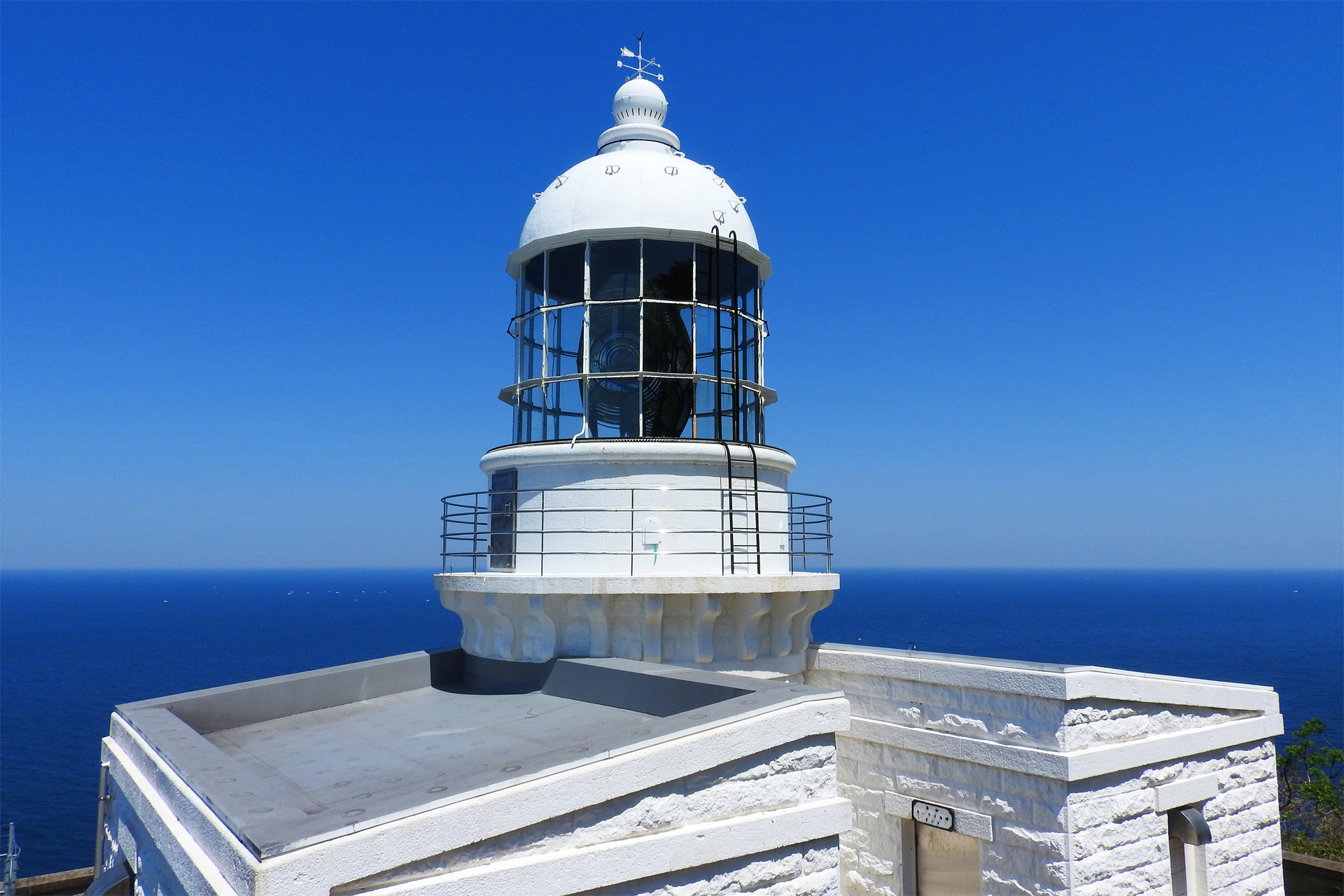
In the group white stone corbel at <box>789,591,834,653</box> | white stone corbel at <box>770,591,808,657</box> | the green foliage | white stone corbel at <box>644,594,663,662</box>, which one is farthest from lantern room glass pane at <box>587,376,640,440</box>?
the green foliage

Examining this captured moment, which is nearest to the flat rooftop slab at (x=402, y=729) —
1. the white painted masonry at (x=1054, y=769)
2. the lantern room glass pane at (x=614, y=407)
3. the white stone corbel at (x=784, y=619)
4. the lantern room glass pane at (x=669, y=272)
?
the white stone corbel at (x=784, y=619)

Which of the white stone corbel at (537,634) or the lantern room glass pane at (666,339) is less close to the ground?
the lantern room glass pane at (666,339)

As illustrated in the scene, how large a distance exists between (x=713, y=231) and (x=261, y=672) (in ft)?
278

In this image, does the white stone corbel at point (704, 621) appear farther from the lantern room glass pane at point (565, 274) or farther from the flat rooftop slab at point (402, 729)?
the lantern room glass pane at point (565, 274)

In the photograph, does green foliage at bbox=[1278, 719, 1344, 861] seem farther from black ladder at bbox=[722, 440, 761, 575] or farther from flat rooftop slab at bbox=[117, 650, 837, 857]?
flat rooftop slab at bbox=[117, 650, 837, 857]

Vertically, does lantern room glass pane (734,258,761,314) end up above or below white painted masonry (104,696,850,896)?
above

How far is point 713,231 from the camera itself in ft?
36.0

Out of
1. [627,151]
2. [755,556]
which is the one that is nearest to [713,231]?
[627,151]

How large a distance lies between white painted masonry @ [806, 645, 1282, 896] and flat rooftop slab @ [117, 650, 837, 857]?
7.87 ft

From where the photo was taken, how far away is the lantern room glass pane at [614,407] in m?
10.7

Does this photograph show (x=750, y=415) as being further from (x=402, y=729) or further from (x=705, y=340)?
(x=402, y=729)

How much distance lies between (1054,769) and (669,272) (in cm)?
698

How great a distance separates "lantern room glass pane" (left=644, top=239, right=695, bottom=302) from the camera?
1092 cm

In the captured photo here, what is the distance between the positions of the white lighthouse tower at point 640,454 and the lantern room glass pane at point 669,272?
0.06 feet
